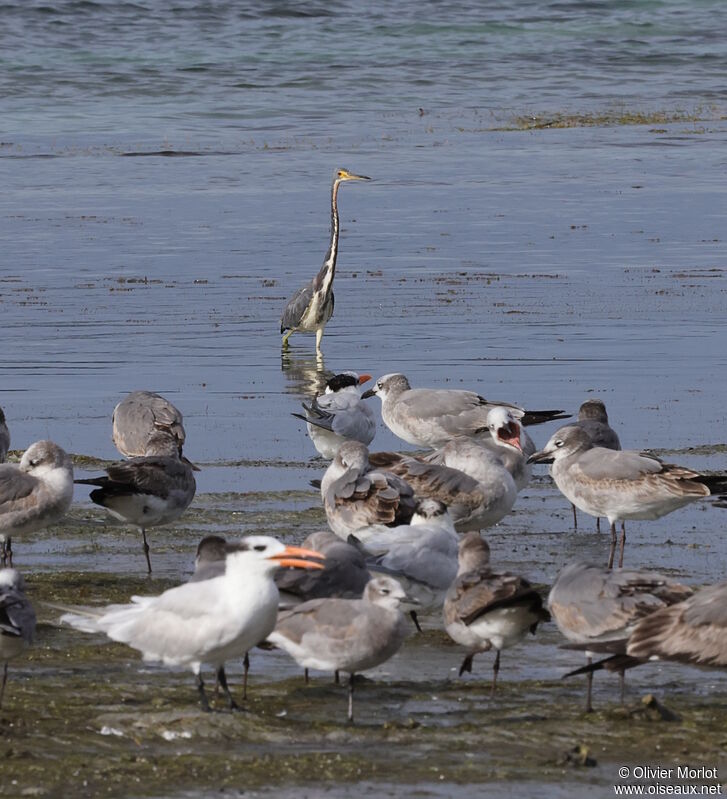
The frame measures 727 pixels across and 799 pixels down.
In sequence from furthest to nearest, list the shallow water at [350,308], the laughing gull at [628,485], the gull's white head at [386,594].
Answer: the laughing gull at [628,485] → the gull's white head at [386,594] → the shallow water at [350,308]

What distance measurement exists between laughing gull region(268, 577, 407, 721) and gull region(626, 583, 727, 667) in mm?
1102

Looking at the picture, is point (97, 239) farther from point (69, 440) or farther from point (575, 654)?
point (575, 654)

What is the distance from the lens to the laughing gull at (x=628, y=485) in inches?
424

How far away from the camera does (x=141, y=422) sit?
42.5 ft

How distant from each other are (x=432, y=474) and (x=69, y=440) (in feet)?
14.1

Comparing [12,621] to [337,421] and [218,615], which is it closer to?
[218,615]

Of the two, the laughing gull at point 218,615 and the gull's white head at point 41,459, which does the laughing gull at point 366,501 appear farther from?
the laughing gull at point 218,615

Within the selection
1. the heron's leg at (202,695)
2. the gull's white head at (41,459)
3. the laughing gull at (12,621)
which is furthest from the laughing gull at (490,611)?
the gull's white head at (41,459)

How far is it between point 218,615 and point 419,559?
73.7 inches

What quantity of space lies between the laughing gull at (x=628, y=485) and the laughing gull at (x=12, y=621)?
14.1 ft

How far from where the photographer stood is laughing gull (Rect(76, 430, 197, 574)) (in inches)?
417

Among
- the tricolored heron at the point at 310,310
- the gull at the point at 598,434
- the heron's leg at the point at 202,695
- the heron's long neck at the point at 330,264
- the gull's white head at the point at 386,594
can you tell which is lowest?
the tricolored heron at the point at 310,310

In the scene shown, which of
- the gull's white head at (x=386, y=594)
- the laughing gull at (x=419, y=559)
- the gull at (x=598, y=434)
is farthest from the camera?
the gull at (x=598, y=434)

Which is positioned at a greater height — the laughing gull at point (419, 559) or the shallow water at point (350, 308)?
the laughing gull at point (419, 559)
